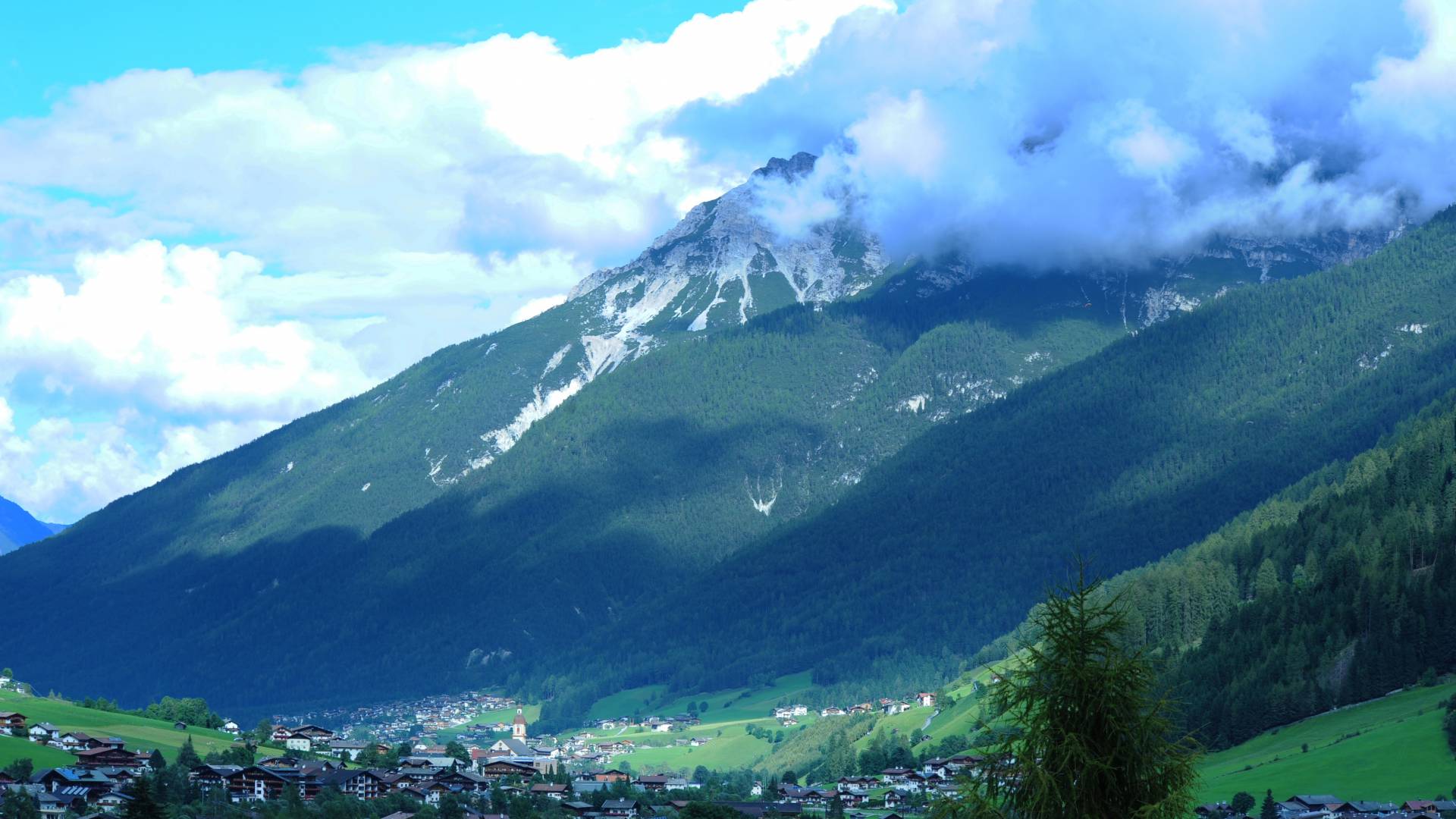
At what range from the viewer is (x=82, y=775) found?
140625mm

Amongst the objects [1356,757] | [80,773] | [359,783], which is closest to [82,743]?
[80,773]

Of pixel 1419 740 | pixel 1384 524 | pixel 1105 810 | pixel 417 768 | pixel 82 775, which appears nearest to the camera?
pixel 1105 810

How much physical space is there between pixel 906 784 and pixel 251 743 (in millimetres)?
62984

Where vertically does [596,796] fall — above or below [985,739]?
above

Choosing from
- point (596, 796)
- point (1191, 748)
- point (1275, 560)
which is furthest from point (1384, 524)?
point (1191, 748)

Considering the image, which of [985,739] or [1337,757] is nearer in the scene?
[985,739]

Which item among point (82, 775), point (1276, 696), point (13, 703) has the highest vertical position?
point (13, 703)

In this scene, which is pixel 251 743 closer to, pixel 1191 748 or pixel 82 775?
pixel 82 775

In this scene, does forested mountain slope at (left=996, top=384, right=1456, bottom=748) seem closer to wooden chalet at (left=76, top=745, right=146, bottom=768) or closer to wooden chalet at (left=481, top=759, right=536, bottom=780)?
wooden chalet at (left=481, top=759, right=536, bottom=780)

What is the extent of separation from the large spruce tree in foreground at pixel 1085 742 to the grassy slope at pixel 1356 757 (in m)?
96.2

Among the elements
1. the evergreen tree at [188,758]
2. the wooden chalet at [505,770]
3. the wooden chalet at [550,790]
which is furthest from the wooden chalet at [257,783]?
the wooden chalet at [505,770]

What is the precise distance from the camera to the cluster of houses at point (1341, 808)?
116 meters

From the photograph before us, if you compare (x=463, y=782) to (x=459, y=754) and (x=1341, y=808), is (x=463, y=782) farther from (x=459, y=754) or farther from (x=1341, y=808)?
(x=1341, y=808)

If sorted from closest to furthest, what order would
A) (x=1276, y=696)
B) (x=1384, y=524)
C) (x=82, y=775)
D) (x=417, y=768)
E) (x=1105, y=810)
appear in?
(x=1105, y=810), (x=82, y=775), (x=1276, y=696), (x=417, y=768), (x=1384, y=524)
